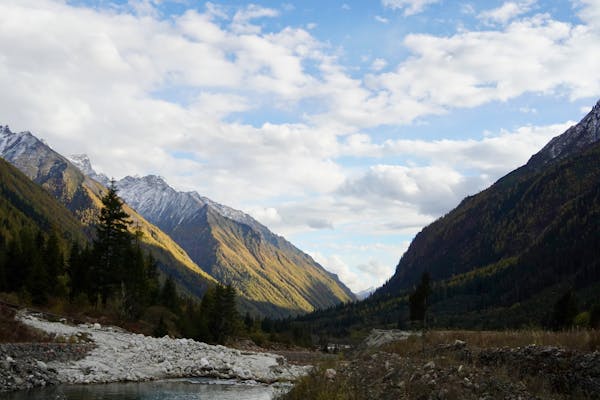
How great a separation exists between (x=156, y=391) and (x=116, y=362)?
7.77 metres

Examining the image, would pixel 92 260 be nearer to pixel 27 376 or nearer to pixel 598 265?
pixel 27 376

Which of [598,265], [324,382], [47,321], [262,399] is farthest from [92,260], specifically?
[598,265]

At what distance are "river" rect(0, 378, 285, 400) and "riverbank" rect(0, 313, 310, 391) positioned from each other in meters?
1.24

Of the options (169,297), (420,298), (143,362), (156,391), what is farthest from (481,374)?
(420,298)

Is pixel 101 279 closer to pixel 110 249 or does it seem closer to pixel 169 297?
pixel 110 249

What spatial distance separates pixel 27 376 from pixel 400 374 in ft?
65.6

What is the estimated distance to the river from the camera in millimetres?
24206

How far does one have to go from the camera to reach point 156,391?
28391mm

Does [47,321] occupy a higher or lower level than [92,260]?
lower

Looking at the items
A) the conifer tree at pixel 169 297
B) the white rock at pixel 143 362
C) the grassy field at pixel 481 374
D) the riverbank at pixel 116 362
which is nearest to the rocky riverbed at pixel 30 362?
the riverbank at pixel 116 362

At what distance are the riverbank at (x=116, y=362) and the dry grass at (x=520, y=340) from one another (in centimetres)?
582

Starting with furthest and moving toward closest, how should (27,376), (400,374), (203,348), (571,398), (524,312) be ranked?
1. (524,312)
2. (203,348)
3. (27,376)
4. (400,374)
5. (571,398)

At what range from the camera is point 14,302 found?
50156 millimetres

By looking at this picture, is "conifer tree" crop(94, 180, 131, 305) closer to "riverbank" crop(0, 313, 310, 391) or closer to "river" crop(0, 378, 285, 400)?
"riverbank" crop(0, 313, 310, 391)
